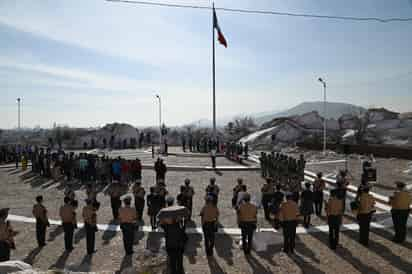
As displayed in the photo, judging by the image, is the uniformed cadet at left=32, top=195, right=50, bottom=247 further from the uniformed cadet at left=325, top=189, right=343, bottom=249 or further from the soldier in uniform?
the soldier in uniform

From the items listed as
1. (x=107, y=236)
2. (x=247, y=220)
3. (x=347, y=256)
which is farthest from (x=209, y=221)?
(x=107, y=236)

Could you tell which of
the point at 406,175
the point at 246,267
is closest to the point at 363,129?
the point at 406,175

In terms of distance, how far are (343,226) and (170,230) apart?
5.73m

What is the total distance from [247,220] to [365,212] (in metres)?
2.90

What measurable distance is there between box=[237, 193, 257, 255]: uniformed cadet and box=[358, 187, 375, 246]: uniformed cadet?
264 cm

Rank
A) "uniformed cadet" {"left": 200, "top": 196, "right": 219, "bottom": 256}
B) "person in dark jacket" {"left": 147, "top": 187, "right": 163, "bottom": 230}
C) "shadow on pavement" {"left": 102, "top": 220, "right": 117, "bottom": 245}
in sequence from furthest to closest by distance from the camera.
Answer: "person in dark jacket" {"left": 147, "top": 187, "right": 163, "bottom": 230} < "shadow on pavement" {"left": 102, "top": 220, "right": 117, "bottom": 245} < "uniformed cadet" {"left": 200, "top": 196, "right": 219, "bottom": 256}

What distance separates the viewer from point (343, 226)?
9164 mm

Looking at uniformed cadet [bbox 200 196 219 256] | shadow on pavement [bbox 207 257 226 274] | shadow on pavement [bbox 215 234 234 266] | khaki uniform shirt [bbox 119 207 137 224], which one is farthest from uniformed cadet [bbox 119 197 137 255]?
shadow on pavement [bbox 215 234 234 266]

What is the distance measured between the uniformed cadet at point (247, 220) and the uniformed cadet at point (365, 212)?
264 centimetres

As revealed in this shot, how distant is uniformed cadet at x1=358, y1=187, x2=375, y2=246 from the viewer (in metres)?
7.60

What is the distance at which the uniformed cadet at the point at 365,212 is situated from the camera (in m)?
7.60

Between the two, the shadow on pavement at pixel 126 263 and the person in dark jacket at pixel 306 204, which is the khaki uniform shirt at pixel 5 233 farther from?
the person in dark jacket at pixel 306 204

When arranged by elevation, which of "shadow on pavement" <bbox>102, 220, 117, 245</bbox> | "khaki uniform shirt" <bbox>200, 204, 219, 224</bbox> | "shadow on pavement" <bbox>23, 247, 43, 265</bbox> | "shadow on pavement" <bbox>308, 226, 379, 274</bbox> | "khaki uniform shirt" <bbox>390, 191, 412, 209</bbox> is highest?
"khaki uniform shirt" <bbox>390, 191, 412, 209</bbox>

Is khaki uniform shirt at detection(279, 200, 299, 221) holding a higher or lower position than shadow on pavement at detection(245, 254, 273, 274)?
higher
